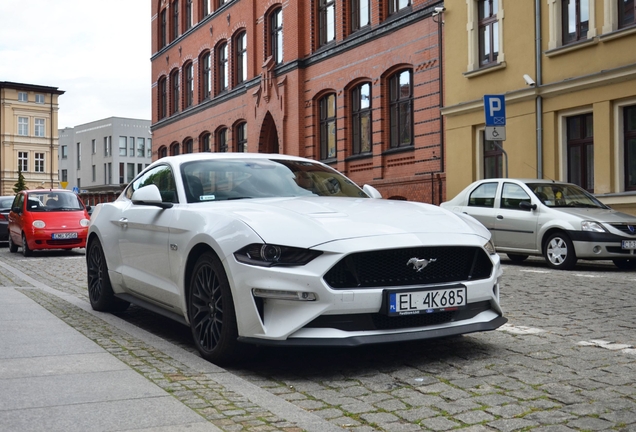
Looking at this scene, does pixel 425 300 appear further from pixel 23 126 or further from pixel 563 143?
pixel 23 126

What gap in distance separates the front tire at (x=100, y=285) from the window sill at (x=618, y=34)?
1261 centimetres

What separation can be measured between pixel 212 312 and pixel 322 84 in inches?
912

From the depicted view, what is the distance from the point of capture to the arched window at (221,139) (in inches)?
1427

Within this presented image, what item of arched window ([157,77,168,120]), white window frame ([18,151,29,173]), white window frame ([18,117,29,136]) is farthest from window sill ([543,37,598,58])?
white window frame ([18,117,29,136])

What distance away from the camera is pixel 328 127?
91.5ft

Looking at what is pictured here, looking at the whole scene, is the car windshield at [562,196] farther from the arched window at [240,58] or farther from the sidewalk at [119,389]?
the arched window at [240,58]

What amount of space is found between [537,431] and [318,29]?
85.7 feet

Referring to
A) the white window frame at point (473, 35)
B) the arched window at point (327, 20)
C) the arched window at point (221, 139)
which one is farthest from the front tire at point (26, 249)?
the arched window at point (221, 139)

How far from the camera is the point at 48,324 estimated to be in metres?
6.72

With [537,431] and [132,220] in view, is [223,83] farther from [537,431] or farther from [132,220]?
[537,431]

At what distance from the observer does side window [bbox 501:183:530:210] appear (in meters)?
13.1

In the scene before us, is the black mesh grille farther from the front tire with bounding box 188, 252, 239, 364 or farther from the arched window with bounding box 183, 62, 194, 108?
the arched window with bounding box 183, 62, 194, 108

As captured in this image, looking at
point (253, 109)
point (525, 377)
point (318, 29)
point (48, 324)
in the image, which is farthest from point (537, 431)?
point (253, 109)

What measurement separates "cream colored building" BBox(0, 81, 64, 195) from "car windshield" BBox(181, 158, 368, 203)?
85730 mm
